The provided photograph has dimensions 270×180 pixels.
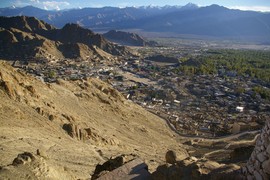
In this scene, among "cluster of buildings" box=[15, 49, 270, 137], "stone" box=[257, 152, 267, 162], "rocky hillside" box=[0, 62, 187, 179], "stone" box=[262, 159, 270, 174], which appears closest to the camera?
"stone" box=[262, 159, 270, 174]

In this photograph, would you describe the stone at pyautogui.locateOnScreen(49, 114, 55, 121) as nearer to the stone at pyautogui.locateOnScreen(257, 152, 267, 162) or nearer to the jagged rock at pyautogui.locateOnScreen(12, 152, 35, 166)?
the jagged rock at pyautogui.locateOnScreen(12, 152, 35, 166)

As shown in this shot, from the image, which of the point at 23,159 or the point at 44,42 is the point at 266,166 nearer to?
the point at 23,159

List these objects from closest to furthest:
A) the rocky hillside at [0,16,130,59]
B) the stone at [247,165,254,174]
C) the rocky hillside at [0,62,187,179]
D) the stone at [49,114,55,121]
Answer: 1. the stone at [247,165,254,174]
2. the rocky hillside at [0,62,187,179]
3. the stone at [49,114,55,121]
4. the rocky hillside at [0,16,130,59]

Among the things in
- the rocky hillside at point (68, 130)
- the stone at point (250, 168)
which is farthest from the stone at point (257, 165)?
the rocky hillside at point (68, 130)

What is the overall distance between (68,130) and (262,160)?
17168mm

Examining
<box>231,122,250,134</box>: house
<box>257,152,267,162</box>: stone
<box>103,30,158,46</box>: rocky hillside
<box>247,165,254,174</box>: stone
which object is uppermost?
<box>257,152,267,162</box>: stone

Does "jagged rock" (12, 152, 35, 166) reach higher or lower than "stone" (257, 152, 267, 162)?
lower

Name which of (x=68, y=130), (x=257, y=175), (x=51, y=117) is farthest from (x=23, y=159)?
(x=51, y=117)

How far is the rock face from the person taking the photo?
6980 mm

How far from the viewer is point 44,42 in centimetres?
8138

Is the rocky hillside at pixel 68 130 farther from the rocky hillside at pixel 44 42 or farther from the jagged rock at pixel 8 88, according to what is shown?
the rocky hillside at pixel 44 42

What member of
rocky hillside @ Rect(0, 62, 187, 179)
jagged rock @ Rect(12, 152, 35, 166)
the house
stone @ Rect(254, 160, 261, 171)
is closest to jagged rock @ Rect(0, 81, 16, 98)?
rocky hillside @ Rect(0, 62, 187, 179)

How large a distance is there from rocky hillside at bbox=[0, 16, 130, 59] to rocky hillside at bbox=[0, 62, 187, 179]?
4407cm

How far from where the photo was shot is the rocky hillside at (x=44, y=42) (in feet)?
257
